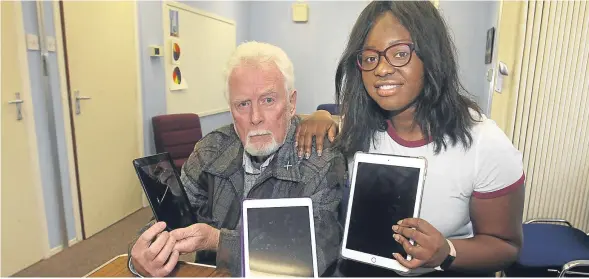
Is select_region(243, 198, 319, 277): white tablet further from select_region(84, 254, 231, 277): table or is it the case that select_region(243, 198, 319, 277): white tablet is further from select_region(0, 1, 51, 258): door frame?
select_region(0, 1, 51, 258): door frame

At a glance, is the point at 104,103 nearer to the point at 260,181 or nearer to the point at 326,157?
the point at 260,181

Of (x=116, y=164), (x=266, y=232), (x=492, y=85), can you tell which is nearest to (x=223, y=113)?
(x=116, y=164)

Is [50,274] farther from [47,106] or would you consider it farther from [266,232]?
[266,232]

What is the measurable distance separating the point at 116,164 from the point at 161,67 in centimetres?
93

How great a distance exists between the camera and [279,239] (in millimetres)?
774

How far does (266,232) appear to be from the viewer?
77cm

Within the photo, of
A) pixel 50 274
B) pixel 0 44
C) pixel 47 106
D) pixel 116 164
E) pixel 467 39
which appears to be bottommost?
pixel 50 274

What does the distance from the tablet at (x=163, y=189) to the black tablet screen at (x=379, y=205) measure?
47 centimetres

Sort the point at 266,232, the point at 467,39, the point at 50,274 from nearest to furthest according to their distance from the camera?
the point at 266,232
the point at 50,274
the point at 467,39

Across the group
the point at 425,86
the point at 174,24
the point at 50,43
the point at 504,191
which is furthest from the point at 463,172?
the point at 174,24

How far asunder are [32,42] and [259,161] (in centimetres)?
182

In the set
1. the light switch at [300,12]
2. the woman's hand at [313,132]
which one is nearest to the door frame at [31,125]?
the woman's hand at [313,132]

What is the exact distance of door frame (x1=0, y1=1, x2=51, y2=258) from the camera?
81.4 inches

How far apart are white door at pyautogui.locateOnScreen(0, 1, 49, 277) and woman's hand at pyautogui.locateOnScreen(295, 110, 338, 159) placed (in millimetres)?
1798
